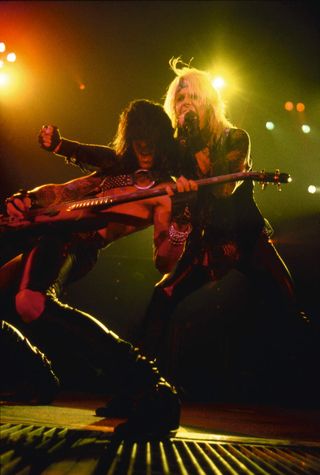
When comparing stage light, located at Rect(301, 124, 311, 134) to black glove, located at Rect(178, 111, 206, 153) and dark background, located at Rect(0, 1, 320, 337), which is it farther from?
black glove, located at Rect(178, 111, 206, 153)

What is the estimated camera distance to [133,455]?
116 centimetres

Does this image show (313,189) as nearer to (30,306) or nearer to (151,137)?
(151,137)

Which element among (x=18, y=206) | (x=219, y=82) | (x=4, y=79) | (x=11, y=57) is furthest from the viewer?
(x=219, y=82)

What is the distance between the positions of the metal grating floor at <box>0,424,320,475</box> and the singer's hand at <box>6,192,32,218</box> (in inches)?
48.3

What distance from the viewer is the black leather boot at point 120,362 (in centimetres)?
150

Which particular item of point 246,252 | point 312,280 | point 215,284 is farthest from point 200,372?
point 246,252

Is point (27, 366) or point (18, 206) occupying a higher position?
point (18, 206)

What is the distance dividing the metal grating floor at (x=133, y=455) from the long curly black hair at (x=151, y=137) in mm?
1616

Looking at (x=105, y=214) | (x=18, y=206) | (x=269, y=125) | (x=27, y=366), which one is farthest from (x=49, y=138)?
(x=269, y=125)

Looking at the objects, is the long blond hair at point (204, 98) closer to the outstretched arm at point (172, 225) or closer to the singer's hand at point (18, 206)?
the outstretched arm at point (172, 225)

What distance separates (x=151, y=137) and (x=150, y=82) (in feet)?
8.19

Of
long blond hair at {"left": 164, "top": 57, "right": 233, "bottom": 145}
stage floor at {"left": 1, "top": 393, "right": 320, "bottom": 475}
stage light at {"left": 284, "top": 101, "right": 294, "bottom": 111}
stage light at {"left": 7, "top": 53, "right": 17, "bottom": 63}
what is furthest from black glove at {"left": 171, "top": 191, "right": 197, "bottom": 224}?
stage light at {"left": 284, "top": 101, "right": 294, "bottom": 111}

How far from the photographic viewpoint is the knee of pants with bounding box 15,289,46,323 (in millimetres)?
1562

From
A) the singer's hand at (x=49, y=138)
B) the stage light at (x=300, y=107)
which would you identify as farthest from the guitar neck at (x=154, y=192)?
the stage light at (x=300, y=107)
